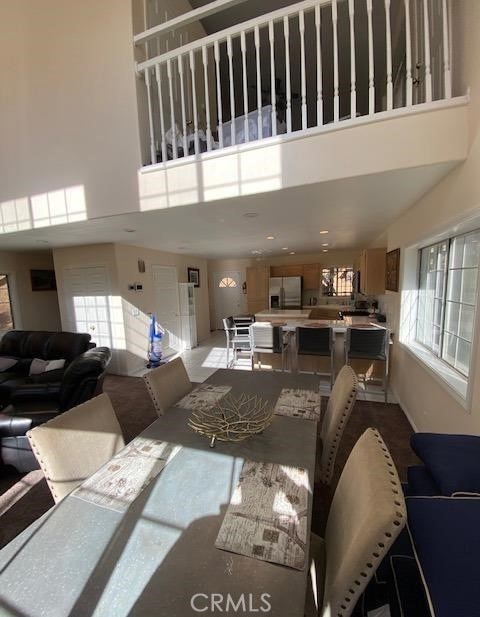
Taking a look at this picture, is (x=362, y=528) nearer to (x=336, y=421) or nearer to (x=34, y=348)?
(x=336, y=421)

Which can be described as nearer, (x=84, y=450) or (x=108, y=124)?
(x=84, y=450)

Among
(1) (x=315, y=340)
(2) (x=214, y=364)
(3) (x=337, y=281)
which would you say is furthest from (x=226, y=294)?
(1) (x=315, y=340)

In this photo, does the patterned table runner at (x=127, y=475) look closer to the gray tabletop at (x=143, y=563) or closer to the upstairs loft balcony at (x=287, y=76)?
the gray tabletop at (x=143, y=563)

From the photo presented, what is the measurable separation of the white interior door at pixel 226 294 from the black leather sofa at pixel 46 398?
5787 mm

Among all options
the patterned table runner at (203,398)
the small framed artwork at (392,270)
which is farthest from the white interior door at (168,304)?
the small framed artwork at (392,270)

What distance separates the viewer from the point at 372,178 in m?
1.96

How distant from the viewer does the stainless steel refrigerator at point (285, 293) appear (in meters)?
7.36

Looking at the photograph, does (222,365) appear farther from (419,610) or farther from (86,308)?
(419,610)

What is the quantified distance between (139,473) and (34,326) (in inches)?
232

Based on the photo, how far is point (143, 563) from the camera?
30.1 inches

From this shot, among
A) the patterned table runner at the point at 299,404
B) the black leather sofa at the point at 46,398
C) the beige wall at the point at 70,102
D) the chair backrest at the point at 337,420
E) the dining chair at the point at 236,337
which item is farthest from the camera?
the dining chair at the point at 236,337

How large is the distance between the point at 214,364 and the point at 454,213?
419 centimetres

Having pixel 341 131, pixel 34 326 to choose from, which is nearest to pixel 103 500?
pixel 341 131

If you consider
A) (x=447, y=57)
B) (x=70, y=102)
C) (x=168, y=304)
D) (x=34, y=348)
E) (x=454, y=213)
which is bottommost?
(x=34, y=348)
